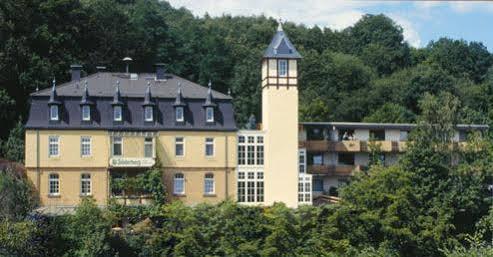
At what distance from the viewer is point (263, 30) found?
59438 millimetres

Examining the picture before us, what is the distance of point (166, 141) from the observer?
1442 inches

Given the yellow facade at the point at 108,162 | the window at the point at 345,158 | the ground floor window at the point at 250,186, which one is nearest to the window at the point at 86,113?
the yellow facade at the point at 108,162

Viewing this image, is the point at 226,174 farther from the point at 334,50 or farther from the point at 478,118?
the point at 334,50

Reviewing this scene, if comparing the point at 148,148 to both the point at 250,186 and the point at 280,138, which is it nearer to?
the point at 250,186

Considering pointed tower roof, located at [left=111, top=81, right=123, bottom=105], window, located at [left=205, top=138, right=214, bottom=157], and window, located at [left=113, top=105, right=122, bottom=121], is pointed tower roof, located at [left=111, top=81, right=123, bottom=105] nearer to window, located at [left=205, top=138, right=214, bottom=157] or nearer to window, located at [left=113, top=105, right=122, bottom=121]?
window, located at [left=113, top=105, right=122, bottom=121]

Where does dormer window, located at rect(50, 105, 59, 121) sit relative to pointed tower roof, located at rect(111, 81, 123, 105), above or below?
below

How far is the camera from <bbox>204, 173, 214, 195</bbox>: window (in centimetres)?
3678

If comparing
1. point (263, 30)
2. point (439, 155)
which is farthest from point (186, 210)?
point (263, 30)

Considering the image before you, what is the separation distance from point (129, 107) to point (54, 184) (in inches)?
156

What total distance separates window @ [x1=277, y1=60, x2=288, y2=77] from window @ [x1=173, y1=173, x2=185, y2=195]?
5.45m

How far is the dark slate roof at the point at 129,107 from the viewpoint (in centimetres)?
3616

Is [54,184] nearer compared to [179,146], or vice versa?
[54,184]

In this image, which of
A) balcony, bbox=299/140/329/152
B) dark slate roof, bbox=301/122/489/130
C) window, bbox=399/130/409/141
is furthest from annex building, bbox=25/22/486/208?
window, bbox=399/130/409/141

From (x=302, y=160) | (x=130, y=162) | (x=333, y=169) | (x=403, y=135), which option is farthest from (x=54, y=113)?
(x=403, y=135)
